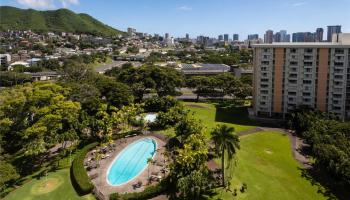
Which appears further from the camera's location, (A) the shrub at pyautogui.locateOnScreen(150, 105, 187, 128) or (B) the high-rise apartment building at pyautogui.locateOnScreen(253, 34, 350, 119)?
(B) the high-rise apartment building at pyautogui.locateOnScreen(253, 34, 350, 119)

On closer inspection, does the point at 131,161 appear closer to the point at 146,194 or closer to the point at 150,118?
the point at 146,194

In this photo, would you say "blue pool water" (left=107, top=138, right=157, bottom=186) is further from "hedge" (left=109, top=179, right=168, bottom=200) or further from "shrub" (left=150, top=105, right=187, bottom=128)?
"shrub" (left=150, top=105, right=187, bottom=128)

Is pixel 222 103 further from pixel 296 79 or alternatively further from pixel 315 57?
pixel 315 57

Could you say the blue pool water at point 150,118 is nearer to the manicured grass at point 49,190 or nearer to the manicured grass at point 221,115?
the manicured grass at point 221,115

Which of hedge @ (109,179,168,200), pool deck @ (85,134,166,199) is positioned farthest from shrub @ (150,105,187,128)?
hedge @ (109,179,168,200)

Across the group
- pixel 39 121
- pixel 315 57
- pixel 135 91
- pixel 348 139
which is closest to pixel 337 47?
pixel 315 57

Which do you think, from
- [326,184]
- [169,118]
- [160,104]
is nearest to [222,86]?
[160,104]
